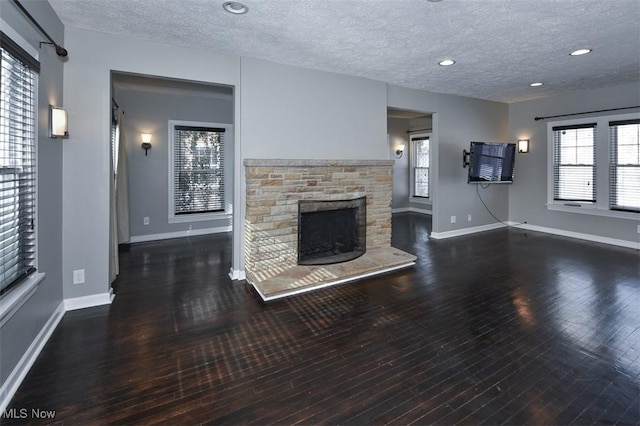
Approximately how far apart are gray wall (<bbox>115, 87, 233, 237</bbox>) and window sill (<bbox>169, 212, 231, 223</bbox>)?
0.09 meters

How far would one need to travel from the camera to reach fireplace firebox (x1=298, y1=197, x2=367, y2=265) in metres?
4.30

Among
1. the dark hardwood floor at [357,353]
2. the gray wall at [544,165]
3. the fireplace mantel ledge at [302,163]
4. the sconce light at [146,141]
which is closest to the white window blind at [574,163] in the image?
→ the gray wall at [544,165]

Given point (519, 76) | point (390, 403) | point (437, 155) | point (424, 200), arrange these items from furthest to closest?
point (424, 200)
point (437, 155)
point (519, 76)
point (390, 403)

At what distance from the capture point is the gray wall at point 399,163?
31.1 ft

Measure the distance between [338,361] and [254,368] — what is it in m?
0.60

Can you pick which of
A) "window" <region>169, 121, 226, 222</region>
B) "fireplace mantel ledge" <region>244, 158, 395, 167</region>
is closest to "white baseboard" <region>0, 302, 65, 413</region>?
"fireplace mantel ledge" <region>244, 158, 395, 167</region>

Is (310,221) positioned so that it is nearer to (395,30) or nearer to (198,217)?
(395,30)

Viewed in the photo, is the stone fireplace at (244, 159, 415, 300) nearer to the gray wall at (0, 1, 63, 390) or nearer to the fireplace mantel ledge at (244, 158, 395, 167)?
the fireplace mantel ledge at (244, 158, 395, 167)

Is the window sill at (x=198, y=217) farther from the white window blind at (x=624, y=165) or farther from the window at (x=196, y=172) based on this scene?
the white window blind at (x=624, y=165)

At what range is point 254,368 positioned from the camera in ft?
7.46

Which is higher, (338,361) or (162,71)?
(162,71)

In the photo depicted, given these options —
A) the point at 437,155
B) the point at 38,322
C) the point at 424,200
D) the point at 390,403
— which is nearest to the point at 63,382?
the point at 38,322

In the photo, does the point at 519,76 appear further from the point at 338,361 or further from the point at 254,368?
the point at 254,368

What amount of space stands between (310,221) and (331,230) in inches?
15.0
